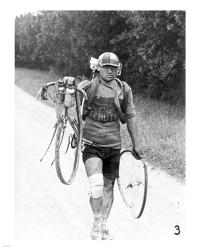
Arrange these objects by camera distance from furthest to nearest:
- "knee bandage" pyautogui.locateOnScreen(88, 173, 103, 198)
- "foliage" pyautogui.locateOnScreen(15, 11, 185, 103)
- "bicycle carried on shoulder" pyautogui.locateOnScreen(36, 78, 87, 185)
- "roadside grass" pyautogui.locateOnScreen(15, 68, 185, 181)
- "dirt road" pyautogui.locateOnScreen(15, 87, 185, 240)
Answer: "foliage" pyautogui.locateOnScreen(15, 11, 185, 103)
"roadside grass" pyautogui.locateOnScreen(15, 68, 185, 181)
"dirt road" pyautogui.locateOnScreen(15, 87, 185, 240)
"knee bandage" pyautogui.locateOnScreen(88, 173, 103, 198)
"bicycle carried on shoulder" pyautogui.locateOnScreen(36, 78, 87, 185)

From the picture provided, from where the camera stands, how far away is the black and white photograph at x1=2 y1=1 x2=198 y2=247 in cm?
553

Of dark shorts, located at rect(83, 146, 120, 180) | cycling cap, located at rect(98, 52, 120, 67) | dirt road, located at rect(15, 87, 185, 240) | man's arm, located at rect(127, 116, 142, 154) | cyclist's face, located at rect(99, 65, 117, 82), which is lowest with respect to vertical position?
dirt road, located at rect(15, 87, 185, 240)

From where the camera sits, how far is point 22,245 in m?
5.89

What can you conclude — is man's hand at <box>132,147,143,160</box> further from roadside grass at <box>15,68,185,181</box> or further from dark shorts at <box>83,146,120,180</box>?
roadside grass at <box>15,68,185,181</box>

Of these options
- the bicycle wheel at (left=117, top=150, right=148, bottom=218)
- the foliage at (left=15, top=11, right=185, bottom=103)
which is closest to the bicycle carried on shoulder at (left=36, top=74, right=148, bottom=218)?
the bicycle wheel at (left=117, top=150, right=148, bottom=218)

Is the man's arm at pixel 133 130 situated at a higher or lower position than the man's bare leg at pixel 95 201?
higher

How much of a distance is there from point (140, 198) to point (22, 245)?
56.5 inches

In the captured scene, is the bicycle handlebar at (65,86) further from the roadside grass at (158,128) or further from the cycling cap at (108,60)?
the roadside grass at (158,128)

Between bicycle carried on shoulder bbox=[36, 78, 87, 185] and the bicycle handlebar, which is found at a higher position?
the bicycle handlebar

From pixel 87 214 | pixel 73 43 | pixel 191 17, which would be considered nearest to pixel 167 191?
pixel 87 214

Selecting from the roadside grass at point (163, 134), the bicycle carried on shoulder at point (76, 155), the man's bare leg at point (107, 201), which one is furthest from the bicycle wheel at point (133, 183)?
the roadside grass at point (163, 134)

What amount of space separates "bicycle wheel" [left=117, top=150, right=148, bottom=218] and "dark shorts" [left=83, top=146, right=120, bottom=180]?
0.69ft

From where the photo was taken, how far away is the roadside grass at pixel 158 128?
274 inches

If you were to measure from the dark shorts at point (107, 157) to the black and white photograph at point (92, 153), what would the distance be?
0.04ft
